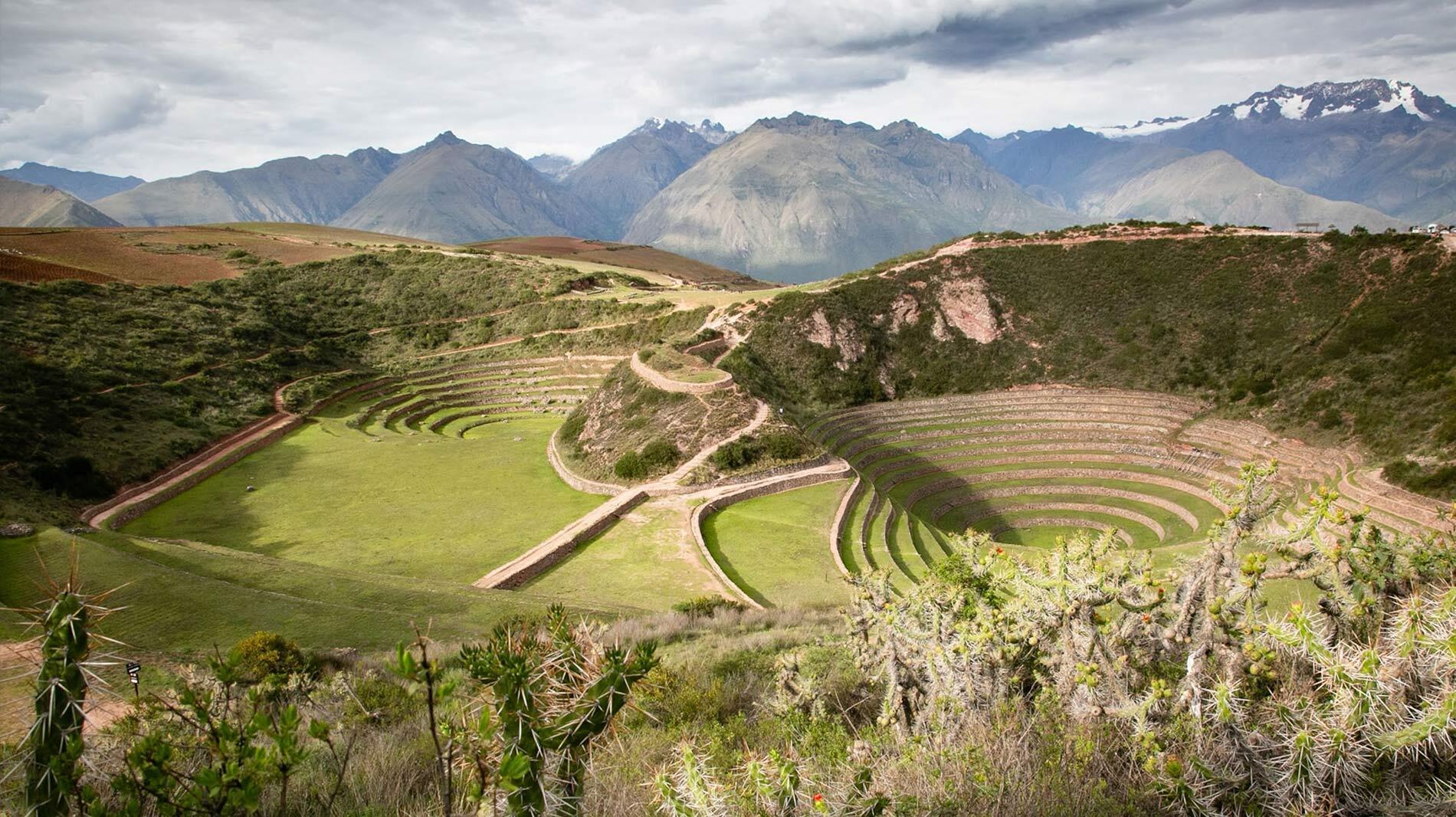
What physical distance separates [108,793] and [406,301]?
66.2 meters

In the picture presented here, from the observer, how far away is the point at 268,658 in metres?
12.0

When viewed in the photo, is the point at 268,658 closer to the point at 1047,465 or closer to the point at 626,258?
the point at 1047,465

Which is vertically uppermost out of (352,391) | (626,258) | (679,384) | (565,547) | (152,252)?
(626,258)

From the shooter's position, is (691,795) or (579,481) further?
(579,481)

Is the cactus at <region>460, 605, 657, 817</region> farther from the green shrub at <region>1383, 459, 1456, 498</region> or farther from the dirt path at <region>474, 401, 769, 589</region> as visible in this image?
the green shrub at <region>1383, 459, 1456, 498</region>

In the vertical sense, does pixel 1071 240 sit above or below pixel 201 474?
above

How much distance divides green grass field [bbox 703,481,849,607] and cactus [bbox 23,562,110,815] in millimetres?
17308

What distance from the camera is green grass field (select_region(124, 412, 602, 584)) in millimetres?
24188

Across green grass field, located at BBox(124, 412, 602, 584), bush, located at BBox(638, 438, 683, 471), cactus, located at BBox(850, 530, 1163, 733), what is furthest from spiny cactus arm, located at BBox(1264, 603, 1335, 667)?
bush, located at BBox(638, 438, 683, 471)

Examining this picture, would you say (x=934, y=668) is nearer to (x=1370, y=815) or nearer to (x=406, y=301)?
(x=1370, y=815)

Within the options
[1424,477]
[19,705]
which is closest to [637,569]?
[19,705]

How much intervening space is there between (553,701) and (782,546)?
20.2 metres

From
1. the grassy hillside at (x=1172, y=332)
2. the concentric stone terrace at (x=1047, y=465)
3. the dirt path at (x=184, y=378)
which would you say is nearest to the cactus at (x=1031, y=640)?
the concentric stone terrace at (x=1047, y=465)

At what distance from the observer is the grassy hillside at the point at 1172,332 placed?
111ft
